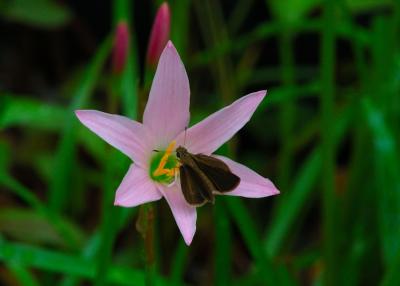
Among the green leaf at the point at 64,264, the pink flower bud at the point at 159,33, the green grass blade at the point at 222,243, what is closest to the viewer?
the pink flower bud at the point at 159,33

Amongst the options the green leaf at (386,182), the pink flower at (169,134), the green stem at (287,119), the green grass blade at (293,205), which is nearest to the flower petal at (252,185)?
the pink flower at (169,134)

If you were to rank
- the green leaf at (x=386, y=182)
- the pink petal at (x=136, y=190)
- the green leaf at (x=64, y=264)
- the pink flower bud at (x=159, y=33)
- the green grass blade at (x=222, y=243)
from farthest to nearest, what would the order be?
the green leaf at (x=386, y=182), the green leaf at (x=64, y=264), the green grass blade at (x=222, y=243), the pink flower bud at (x=159, y=33), the pink petal at (x=136, y=190)

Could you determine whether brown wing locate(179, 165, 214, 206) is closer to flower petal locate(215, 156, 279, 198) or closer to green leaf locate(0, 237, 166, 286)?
flower petal locate(215, 156, 279, 198)

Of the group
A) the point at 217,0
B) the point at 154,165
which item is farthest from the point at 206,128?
the point at 217,0

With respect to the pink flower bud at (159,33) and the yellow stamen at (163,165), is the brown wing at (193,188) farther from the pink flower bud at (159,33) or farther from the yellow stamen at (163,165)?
the pink flower bud at (159,33)

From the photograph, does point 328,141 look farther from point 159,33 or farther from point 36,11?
point 36,11

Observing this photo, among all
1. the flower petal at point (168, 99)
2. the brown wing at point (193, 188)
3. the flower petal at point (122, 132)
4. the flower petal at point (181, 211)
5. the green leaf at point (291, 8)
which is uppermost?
the green leaf at point (291, 8)
